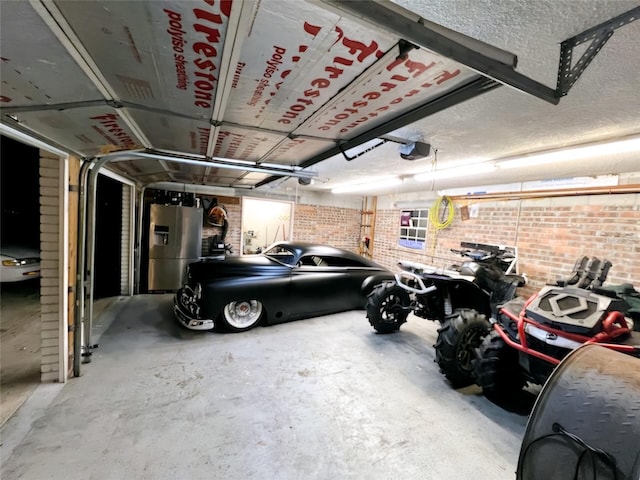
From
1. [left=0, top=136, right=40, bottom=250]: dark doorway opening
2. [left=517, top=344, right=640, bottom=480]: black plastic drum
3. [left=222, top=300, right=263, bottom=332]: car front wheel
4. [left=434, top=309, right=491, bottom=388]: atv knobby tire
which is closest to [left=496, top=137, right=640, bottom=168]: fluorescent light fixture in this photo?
[left=434, top=309, right=491, bottom=388]: atv knobby tire

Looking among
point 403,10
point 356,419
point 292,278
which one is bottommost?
point 356,419

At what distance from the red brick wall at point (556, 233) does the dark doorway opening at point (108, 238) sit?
6.55 m

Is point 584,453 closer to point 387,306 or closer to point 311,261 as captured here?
point 387,306

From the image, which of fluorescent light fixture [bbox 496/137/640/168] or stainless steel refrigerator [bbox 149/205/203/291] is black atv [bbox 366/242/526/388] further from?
stainless steel refrigerator [bbox 149/205/203/291]

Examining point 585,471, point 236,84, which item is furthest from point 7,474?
point 585,471

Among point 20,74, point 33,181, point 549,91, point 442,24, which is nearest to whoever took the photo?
point 442,24

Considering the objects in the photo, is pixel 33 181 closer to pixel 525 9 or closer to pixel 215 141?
pixel 215 141

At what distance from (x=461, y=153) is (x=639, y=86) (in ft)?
5.33

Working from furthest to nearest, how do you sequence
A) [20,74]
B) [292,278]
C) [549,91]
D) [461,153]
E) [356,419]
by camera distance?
[292,278] → [461,153] → [356,419] → [549,91] → [20,74]

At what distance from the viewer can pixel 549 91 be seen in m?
1.43

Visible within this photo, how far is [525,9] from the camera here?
3.34ft

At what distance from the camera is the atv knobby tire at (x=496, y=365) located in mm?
2338

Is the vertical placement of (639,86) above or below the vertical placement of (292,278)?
above

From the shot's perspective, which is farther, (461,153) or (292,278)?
(292,278)
